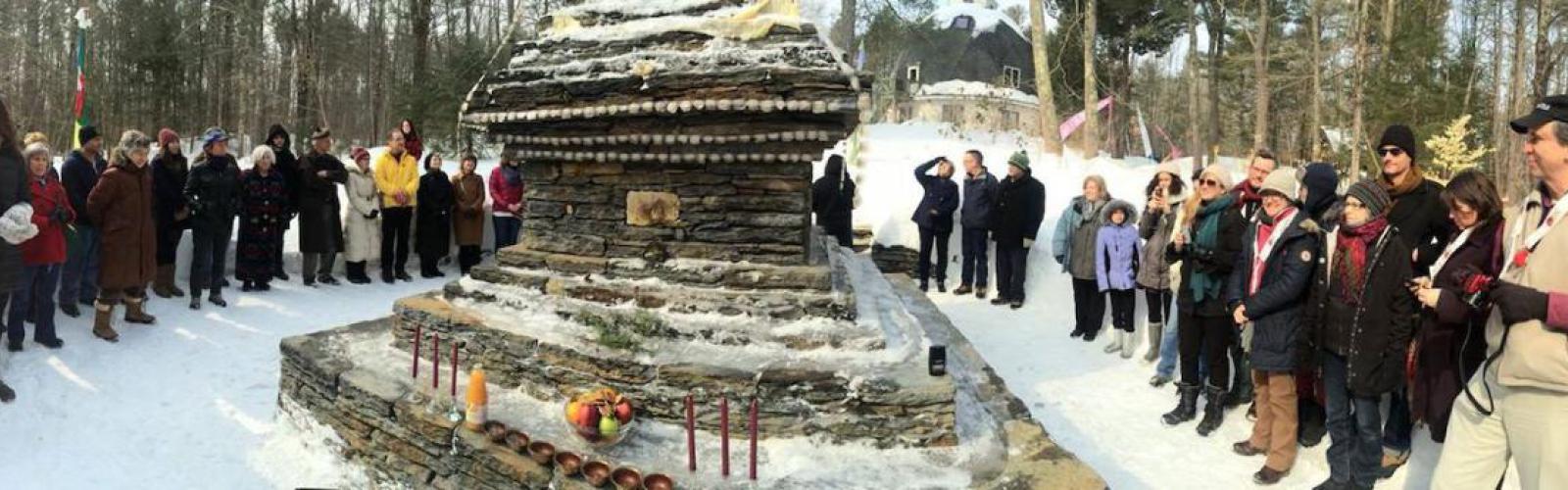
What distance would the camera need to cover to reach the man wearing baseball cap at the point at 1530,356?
9.80 feet

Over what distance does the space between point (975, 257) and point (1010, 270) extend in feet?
2.21

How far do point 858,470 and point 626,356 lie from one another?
4.83 feet

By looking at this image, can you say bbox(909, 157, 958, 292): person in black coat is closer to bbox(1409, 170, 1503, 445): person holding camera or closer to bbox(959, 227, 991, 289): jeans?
bbox(959, 227, 991, 289): jeans

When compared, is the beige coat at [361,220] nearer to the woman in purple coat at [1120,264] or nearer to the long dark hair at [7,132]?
the long dark hair at [7,132]

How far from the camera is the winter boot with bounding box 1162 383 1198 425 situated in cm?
600

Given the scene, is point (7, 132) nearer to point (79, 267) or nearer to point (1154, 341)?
point (79, 267)

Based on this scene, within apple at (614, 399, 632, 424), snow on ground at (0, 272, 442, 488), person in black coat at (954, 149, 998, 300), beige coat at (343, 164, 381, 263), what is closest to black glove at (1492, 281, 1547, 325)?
apple at (614, 399, 632, 424)

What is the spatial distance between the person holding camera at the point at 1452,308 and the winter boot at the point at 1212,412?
1.52m

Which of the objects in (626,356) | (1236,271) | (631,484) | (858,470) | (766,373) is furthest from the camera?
(1236,271)

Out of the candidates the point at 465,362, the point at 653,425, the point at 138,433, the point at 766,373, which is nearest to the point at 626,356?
the point at 653,425

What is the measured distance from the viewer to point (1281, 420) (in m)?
4.95

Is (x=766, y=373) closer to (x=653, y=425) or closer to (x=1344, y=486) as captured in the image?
(x=653, y=425)

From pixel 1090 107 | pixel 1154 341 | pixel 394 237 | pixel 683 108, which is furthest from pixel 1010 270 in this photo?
pixel 1090 107

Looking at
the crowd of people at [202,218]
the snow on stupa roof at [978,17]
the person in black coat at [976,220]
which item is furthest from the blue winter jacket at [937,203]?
the snow on stupa roof at [978,17]
